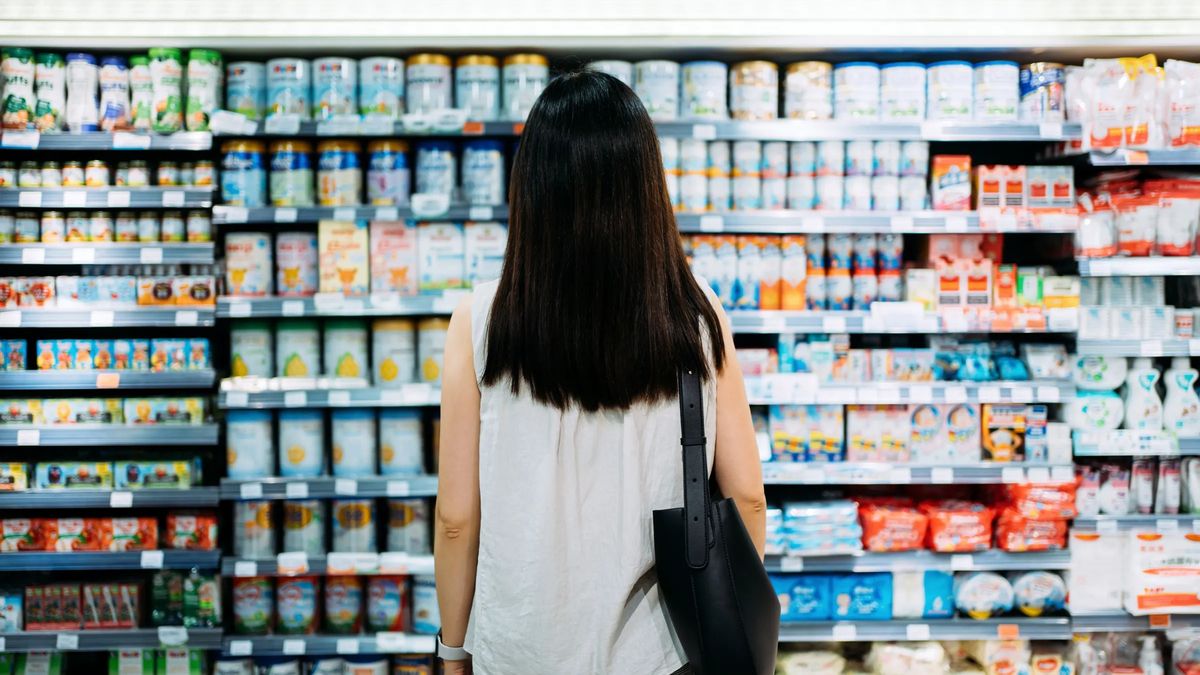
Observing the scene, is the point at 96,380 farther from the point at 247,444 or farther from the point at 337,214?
the point at 337,214

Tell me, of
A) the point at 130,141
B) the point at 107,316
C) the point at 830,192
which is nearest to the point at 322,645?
the point at 107,316

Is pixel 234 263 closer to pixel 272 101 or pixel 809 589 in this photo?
pixel 272 101

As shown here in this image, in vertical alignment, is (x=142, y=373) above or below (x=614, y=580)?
above

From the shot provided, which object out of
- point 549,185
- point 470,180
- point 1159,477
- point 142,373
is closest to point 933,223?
point 1159,477

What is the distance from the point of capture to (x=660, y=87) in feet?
10.5

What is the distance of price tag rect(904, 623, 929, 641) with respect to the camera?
3.26 meters

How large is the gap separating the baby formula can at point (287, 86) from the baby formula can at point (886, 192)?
212cm

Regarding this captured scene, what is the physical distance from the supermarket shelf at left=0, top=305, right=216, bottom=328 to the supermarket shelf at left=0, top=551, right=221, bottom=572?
0.83m

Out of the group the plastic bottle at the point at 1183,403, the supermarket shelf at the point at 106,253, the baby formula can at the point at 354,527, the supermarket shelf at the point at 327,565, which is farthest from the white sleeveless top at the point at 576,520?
the plastic bottle at the point at 1183,403

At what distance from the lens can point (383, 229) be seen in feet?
10.7

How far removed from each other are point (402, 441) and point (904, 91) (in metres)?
2.24

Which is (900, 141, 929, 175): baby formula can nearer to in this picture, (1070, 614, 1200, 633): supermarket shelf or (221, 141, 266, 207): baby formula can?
(1070, 614, 1200, 633): supermarket shelf

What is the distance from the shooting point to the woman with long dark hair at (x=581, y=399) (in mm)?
1358

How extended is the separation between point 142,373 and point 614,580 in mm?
2458
